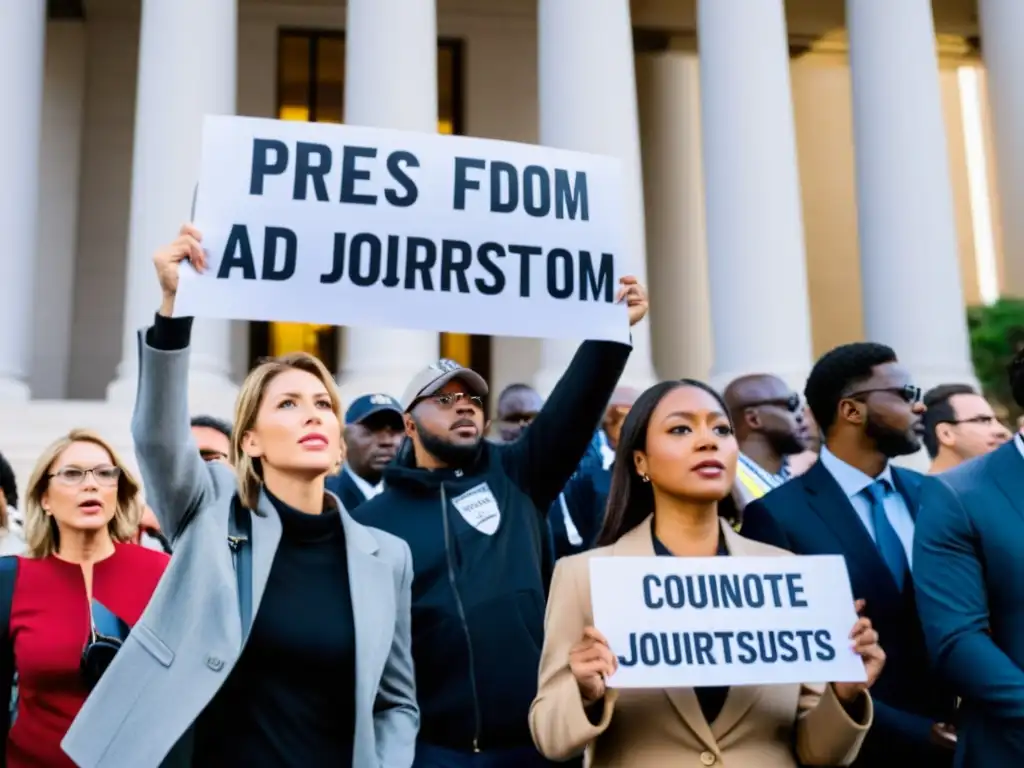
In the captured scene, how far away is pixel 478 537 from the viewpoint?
5461 millimetres

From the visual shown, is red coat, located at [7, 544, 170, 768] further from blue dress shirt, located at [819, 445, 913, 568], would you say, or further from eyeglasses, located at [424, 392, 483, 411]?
blue dress shirt, located at [819, 445, 913, 568]

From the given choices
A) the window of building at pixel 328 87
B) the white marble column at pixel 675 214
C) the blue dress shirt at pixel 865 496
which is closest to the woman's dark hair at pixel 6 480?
the blue dress shirt at pixel 865 496

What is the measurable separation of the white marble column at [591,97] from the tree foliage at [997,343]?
5498 mm

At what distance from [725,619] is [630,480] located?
0.79 meters

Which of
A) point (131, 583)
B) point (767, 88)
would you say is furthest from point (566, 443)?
point (767, 88)

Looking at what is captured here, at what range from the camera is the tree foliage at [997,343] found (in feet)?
60.6

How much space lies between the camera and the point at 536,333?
16.2ft

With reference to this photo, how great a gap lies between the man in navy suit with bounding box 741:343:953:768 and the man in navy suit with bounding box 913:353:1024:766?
381 millimetres

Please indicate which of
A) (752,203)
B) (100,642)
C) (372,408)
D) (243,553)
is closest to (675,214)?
(752,203)

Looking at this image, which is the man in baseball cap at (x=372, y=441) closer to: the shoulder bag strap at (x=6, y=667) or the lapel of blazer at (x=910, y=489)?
the shoulder bag strap at (x=6, y=667)

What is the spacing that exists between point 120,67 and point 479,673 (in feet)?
76.8

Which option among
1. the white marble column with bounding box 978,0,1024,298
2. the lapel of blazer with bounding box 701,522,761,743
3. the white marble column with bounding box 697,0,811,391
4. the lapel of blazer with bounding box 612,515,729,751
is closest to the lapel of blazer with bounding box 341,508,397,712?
the lapel of blazer with bounding box 612,515,729,751

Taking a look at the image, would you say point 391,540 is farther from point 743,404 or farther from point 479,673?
point 743,404

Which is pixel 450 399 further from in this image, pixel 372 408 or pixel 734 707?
pixel 372 408
